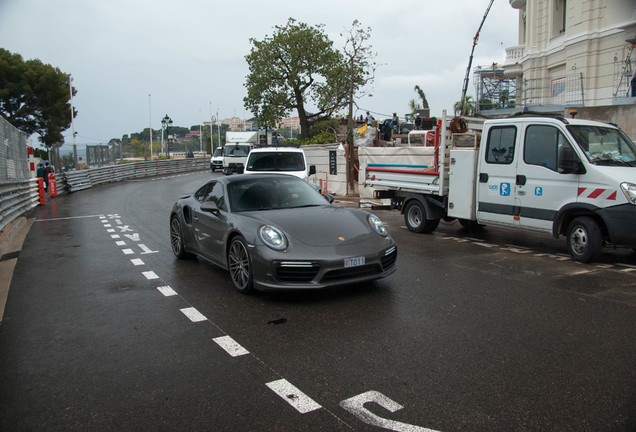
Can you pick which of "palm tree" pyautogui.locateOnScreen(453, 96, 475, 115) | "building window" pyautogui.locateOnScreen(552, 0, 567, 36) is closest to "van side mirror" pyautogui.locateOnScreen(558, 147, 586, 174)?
"building window" pyautogui.locateOnScreen(552, 0, 567, 36)

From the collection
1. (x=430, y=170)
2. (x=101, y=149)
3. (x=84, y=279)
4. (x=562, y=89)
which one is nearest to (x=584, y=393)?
(x=84, y=279)

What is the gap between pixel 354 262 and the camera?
5.48m

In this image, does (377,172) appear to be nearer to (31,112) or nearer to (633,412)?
(633,412)

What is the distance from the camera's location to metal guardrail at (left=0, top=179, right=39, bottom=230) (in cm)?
1159

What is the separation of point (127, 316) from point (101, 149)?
→ 1390 inches

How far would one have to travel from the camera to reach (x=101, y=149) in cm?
3706

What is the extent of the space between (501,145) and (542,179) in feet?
3.42

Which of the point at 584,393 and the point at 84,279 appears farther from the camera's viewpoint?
the point at 84,279

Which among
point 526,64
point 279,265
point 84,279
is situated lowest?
point 84,279

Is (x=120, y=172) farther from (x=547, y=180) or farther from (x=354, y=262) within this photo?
(x=354, y=262)

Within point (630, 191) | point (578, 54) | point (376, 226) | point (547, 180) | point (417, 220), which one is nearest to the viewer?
point (376, 226)

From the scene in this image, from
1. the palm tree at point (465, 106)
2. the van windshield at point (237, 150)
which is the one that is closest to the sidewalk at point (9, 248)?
the van windshield at point (237, 150)

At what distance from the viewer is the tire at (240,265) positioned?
229 inches

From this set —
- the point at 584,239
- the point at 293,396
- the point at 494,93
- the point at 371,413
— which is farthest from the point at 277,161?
the point at 494,93
